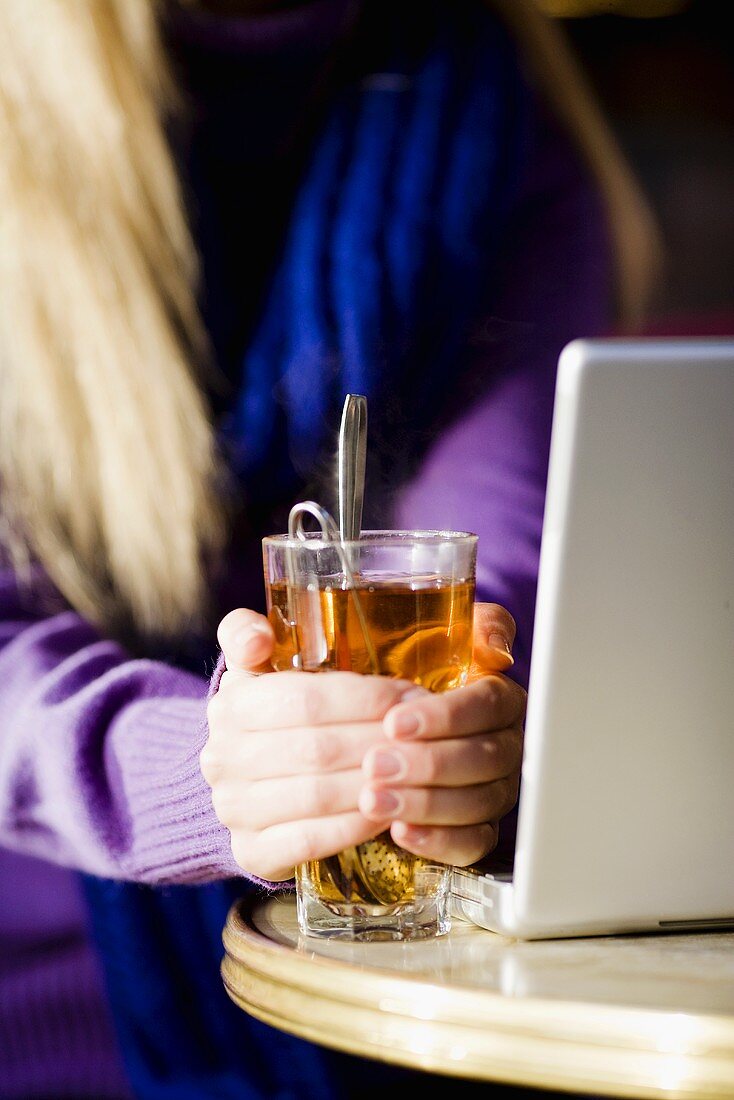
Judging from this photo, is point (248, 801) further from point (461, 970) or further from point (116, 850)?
point (116, 850)

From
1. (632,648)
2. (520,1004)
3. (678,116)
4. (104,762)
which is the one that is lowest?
(104,762)

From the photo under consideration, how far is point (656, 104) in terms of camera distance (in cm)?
249

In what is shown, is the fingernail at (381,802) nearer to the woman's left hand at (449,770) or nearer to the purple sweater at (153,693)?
the woman's left hand at (449,770)

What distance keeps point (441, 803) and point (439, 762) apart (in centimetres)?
2

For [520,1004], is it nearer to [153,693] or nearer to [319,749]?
[319,749]

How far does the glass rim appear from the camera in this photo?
1.56 feet

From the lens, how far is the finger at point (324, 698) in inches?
18.3

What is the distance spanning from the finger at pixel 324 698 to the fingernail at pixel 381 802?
0.10 ft

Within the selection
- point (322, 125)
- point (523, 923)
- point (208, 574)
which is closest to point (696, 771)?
point (523, 923)

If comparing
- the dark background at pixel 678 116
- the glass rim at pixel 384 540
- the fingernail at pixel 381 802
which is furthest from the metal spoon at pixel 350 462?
the dark background at pixel 678 116

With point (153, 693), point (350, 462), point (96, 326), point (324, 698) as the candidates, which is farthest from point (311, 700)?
point (96, 326)

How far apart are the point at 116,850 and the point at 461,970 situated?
0.37 metres

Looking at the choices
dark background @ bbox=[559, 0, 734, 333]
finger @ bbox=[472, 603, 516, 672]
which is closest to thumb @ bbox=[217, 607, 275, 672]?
finger @ bbox=[472, 603, 516, 672]

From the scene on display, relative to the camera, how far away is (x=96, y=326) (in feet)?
3.40
